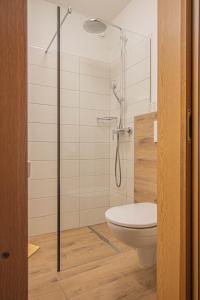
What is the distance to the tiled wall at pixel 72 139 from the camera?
2096 mm

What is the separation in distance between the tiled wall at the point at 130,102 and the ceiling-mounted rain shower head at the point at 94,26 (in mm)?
332

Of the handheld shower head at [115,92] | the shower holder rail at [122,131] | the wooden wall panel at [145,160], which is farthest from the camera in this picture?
the handheld shower head at [115,92]

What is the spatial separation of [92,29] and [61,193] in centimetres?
170

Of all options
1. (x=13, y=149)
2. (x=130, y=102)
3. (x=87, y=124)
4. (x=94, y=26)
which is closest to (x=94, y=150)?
(x=87, y=124)

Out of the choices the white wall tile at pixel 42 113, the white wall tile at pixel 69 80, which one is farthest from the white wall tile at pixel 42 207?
the white wall tile at pixel 69 80

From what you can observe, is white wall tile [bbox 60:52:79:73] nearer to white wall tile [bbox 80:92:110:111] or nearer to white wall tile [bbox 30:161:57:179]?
white wall tile [bbox 80:92:110:111]

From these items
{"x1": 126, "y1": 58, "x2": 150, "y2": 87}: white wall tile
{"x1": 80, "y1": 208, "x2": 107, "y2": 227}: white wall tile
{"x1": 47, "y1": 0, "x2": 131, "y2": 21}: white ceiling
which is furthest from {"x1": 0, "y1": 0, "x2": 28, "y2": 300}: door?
{"x1": 47, "y1": 0, "x2": 131, "y2": 21}: white ceiling

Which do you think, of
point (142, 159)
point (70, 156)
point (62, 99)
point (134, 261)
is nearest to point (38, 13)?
point (62, 99)

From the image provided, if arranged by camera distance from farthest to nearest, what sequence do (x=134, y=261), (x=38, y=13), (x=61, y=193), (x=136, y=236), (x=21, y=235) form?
(x=38, y=13), (x=61, y=193), (x=134, y=261), (x=136, y=236), (x=21, y=235)

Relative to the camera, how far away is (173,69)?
68 centimetres

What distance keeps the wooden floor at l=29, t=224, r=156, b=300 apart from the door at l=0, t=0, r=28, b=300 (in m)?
0.94

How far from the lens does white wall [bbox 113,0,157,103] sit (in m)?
2.05

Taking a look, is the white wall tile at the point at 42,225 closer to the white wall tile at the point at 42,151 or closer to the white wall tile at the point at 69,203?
the white wall tile at the point at 69,203

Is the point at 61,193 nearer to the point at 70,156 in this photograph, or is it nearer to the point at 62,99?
the point at 70,156
